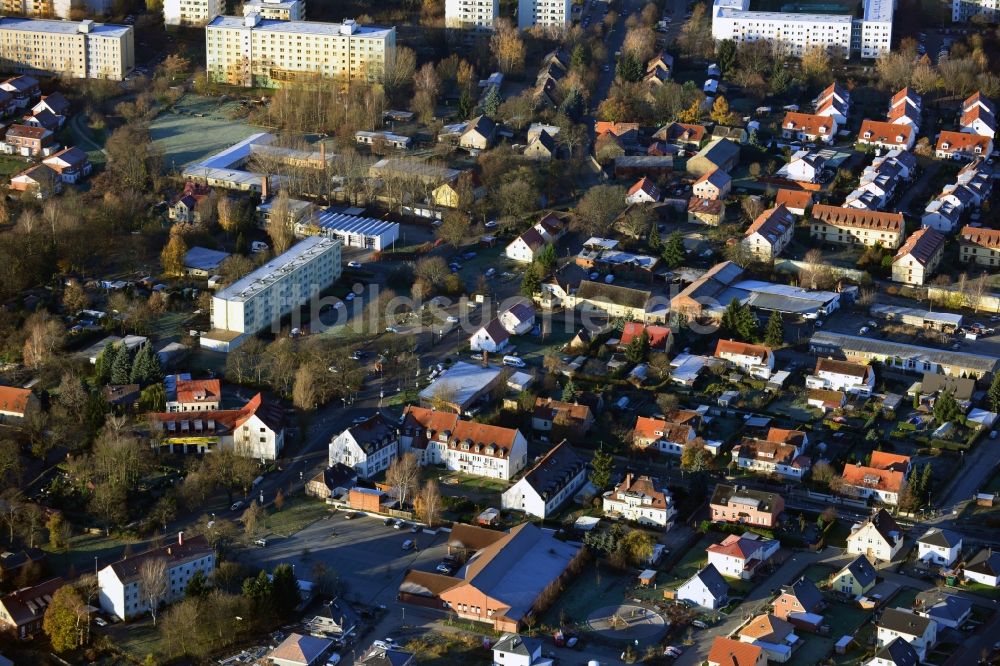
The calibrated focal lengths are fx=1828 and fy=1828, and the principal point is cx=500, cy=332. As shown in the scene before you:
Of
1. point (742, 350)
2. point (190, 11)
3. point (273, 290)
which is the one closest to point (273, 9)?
point (190, 11)

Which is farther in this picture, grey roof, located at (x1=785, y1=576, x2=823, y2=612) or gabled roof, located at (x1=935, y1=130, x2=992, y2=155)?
gabled roof, located at (x1=935, y1=130, x2=992, y2=155)

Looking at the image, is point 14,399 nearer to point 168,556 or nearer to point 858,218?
point 168,556

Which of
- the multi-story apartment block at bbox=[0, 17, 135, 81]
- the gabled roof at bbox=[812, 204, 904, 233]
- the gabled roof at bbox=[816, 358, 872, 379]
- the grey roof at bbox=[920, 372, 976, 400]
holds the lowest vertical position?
the grey roof at bbox=[920, 372, 976, 400]

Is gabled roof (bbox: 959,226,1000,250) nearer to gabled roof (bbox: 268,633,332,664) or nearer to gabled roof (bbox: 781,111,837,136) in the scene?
gabled roof (bbox: 781,111,837,136)

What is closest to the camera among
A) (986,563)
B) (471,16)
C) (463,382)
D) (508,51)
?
(986,563)

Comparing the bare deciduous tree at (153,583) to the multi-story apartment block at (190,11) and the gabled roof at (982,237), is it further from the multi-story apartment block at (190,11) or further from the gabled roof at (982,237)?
the multi-story apartment block at (190,11)

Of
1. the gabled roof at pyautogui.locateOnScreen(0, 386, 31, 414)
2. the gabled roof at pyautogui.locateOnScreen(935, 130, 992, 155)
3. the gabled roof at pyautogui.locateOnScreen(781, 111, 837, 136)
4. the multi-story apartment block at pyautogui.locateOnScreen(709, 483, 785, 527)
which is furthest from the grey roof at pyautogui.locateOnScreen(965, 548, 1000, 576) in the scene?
the gabled roof at pyautogui.locateOnScreen(781, 111, 837, 136)
